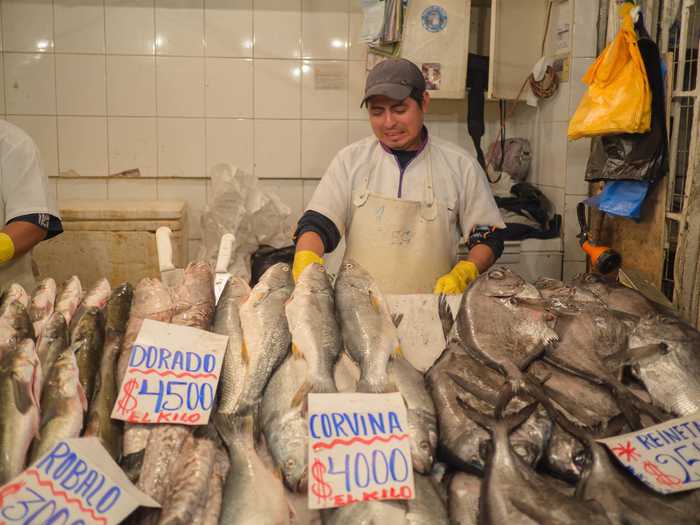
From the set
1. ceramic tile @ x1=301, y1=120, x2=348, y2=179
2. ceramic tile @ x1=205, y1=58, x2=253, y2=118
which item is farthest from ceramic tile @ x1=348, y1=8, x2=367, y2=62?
ceramic tile @ x1=205, y1=58, x2=253, y2=118

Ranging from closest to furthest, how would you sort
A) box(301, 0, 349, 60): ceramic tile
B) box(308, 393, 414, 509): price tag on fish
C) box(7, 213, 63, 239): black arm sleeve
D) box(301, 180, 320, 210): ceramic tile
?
box(308, 393, 414, 509): price tag on fish → box(7, 213, 63, 239): black arm sleeve → box(301, 0, 349, 60): ceramic tile → box(301, 180, 320, 210): ceramic tile

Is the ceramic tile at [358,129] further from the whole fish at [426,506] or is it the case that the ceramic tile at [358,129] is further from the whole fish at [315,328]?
the whole fish at [426,506]

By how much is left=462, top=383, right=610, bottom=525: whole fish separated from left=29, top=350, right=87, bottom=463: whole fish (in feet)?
3.48

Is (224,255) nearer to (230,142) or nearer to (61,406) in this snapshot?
(61,406)

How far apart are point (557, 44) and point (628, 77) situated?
1.60m

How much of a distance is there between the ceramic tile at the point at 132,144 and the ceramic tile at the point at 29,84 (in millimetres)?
543

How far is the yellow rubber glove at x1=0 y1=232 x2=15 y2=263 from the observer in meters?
3.15

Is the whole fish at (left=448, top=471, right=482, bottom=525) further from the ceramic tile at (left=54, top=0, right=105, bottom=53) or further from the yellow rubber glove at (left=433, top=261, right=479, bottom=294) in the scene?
the ceramic tile at (left=54, top=0, right=105, bottom=53)

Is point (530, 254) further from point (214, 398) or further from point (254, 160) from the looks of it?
point (214, 398)

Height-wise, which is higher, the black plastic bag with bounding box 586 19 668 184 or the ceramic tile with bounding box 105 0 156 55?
the ceramic tile with bounding box 105 0 156 55

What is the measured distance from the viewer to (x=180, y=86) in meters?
5.70

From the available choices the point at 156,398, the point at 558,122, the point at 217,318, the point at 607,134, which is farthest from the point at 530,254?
the point at 156,398

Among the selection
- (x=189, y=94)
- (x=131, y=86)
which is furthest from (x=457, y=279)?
(x=131, y=86)

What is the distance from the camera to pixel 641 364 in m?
2.11
